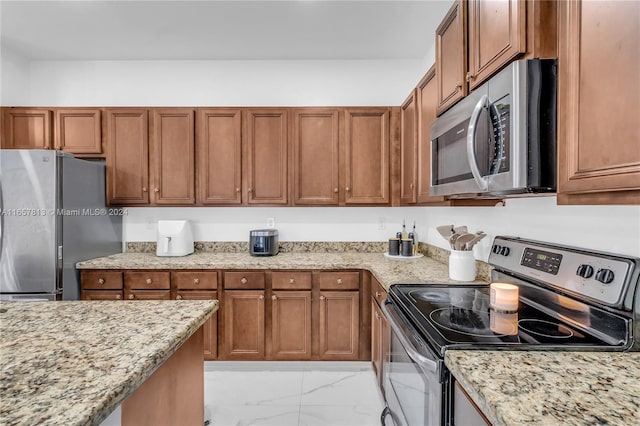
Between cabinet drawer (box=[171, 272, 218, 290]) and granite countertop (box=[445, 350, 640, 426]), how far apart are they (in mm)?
2061

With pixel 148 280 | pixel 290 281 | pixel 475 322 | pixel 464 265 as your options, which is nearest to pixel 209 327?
pixel 148 280

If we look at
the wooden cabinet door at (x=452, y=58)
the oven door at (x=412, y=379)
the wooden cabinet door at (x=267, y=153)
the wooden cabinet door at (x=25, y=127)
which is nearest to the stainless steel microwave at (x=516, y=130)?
the wooden cabinet door at (x=452, y=58)

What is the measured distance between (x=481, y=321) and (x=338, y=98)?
2.51 metres

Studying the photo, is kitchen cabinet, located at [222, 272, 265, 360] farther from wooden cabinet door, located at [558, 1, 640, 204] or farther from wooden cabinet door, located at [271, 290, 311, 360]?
wooden cabinet door, located at [558, 1, 640, 204]

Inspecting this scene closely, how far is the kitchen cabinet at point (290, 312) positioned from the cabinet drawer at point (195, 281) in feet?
1.58

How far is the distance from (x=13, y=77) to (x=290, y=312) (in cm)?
335

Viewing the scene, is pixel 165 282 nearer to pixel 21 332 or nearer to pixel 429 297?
pixel 21 332

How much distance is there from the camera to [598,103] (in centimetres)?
85

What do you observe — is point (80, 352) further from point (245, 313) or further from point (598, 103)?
point (245, 313)

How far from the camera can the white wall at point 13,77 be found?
292 cm

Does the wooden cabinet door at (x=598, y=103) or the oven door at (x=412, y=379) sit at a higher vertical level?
the wooden cabinet door at (x=598, y=103)

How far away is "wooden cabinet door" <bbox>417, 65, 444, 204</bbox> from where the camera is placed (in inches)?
80.2

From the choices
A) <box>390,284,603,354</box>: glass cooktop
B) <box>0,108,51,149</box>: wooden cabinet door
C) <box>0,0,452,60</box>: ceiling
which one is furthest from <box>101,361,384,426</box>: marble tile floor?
<box>0,0,452,60</box>: ceiling

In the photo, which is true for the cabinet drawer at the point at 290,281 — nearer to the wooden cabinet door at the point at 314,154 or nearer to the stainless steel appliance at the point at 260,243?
the stainless steel appliance at the point at 260,243
